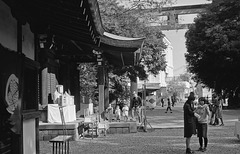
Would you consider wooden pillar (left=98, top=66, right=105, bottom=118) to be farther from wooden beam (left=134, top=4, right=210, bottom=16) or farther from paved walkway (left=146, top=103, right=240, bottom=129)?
wooden beam (left=134, top=4, right=210, bottom=16)

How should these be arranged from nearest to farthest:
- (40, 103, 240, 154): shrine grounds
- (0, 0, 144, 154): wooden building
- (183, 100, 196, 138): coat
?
(0, 0, 144, 154): wooden building
(183, 100, 196, 138): coat
(40, 103, 240, 154): shrine grounds

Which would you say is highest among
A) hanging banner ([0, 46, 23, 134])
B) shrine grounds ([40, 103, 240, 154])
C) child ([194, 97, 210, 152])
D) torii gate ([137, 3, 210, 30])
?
torii gate ([137, 3, 210, 30])

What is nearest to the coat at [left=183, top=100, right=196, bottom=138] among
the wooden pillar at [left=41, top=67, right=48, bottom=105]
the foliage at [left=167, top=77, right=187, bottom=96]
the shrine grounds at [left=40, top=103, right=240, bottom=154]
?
the shrine grounds at [left=40, top=103, right=240, bottom=154]

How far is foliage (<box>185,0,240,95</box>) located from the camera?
106 ft

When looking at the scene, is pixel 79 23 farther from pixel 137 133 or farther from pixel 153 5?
pixel 153 5

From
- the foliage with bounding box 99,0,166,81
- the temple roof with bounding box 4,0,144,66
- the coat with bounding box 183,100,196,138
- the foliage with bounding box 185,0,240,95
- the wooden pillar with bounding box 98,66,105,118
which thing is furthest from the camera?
the foliage with bounding box 185,0,240,95

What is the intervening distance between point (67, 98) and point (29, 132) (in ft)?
21.9

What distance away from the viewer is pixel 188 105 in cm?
946

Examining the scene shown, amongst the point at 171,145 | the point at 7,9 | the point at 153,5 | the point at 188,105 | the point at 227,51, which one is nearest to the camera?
the point at 7,9

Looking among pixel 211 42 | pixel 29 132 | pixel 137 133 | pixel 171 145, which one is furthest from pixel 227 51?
pixel 29 132

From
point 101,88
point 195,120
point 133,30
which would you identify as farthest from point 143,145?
point 133,30

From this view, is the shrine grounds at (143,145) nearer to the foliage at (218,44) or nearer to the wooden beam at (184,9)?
the foliage at (218,44)

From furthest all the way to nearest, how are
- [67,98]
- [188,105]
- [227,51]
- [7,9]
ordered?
[227,51] < [67,98] < [188,105] < [7,9]

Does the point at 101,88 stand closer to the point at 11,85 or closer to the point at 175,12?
the point at 11,85
